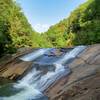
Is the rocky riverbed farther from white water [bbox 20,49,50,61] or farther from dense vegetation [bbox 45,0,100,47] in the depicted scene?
dense vegetation [bbox 45,0,100,47]

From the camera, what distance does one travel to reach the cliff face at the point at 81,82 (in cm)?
1441

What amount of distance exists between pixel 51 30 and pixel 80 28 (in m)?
15.2

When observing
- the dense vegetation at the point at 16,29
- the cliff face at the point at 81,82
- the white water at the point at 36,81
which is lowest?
the white water at the point at 36,81

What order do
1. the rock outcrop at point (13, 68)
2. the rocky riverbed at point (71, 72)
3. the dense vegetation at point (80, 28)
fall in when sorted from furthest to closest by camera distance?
the dense vegetation at point (80, 28) < the rock outcrop at point (13, 68) < the rocky riverbed at point (71, 72)

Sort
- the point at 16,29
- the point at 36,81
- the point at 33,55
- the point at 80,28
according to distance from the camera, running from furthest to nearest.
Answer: the point at 80,28 < the point at 16,29 < the point at 33,55 < the point at 36,81

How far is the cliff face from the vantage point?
14.4 m

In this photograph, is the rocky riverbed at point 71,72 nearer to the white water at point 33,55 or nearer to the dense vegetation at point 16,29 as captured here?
the white water at point 33,55

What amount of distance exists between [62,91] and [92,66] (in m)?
4.17

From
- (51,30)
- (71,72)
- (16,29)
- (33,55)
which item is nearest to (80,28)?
(51,30)

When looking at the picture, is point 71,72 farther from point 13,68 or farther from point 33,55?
point 33,55

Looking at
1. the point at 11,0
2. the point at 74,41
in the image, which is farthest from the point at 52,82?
the point at 74,41

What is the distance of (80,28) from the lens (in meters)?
55.9

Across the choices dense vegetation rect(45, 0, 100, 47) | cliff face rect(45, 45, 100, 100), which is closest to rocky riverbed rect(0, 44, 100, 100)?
cliff face rect(45, 45, 100, 100)

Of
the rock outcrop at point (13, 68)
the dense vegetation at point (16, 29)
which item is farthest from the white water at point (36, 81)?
the dense vegetation at point (16, 29)
